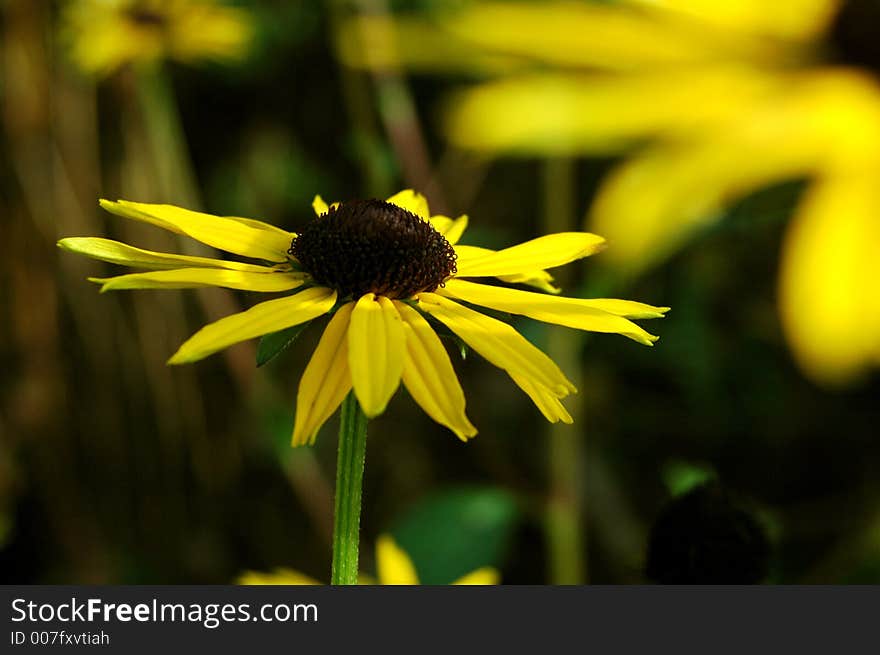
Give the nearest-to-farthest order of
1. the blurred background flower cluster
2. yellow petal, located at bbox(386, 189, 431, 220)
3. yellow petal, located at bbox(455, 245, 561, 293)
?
yellow petal, located at bbox(455, 245, 561, 293), yellow petal, located at bbox(386, 189, 431, 220), the blurred background flower cluster

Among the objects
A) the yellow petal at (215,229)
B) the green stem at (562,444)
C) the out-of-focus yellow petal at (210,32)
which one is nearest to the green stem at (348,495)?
the yellow petal at (215,229)

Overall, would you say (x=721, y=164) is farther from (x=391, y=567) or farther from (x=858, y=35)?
(x=391, y=567)

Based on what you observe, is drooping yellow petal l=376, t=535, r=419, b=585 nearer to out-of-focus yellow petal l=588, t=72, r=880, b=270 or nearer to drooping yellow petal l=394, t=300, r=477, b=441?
drooping yellow petal l=394, t=300, r=477, b=441

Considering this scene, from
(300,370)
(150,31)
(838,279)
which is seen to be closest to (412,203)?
(838,279)

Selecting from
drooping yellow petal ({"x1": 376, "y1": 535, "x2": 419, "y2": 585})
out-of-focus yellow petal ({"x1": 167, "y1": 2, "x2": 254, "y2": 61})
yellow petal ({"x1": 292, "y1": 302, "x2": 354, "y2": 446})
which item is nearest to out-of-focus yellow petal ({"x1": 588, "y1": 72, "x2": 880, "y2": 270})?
yellow petal ({"x1": 292, "y1": 302, "x2": 354, "y2": 446})

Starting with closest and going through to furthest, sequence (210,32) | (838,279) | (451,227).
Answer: (838,279) < (451,227) < (210,32)

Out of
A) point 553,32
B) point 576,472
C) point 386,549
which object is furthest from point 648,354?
point 553,32

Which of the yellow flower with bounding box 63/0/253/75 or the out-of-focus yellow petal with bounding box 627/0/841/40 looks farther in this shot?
the yellow flower with bounding box 63/0/253/75
